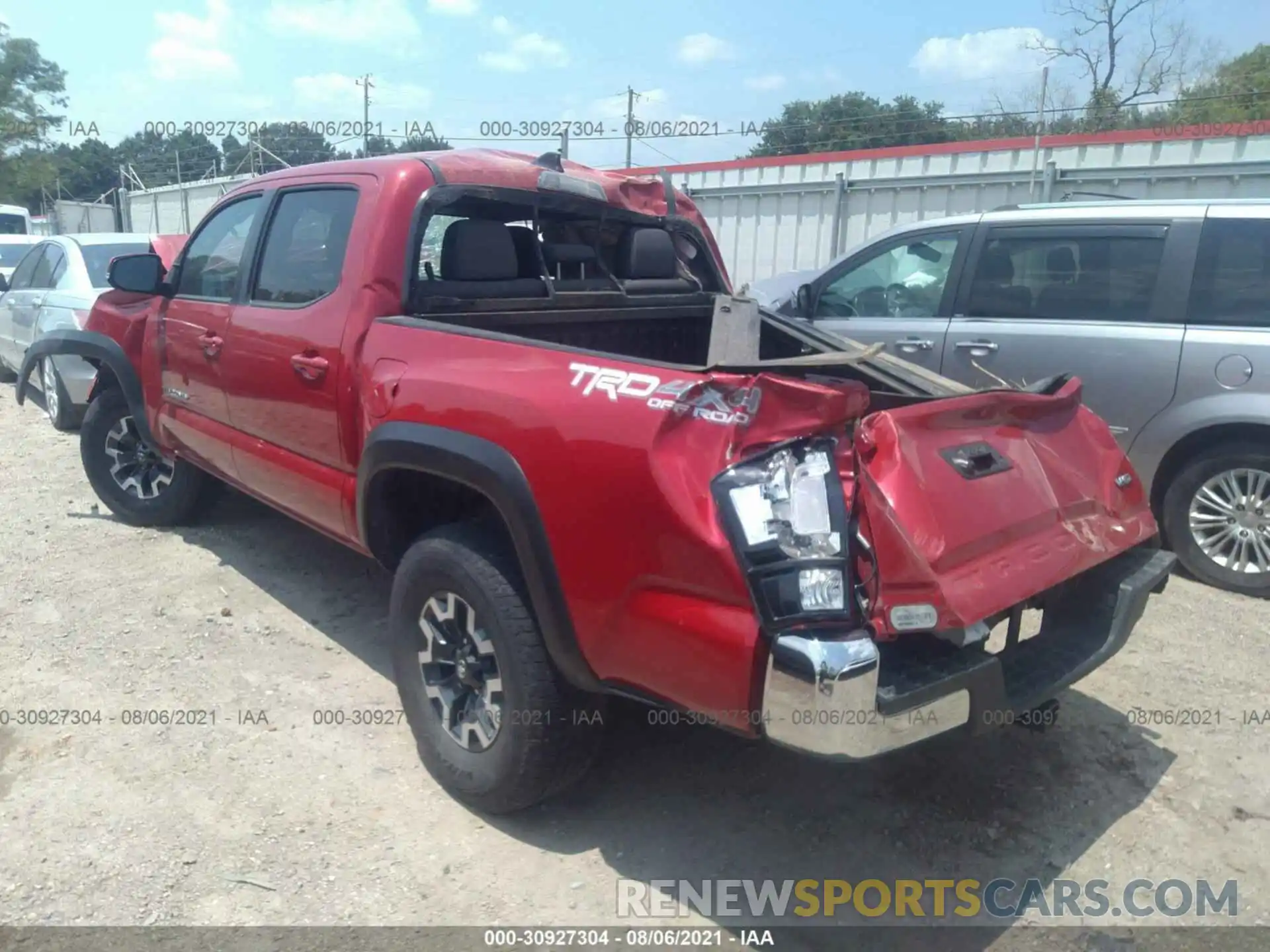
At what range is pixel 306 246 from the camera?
402 cm

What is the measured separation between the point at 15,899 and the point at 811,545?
7.69ft

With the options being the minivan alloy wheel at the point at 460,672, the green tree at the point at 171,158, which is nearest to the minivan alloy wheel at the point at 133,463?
the minivan alloy wheel at the point at 460,672

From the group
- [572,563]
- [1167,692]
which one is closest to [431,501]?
[572,563]

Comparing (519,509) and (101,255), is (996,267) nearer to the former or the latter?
(519,509)

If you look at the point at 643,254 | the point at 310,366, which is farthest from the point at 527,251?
the point at 310,366

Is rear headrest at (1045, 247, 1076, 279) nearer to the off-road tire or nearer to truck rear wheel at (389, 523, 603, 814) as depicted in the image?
the off-road tire

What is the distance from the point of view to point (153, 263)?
4922 millimetres

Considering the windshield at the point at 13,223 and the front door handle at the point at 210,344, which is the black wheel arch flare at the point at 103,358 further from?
the windshield at the point at 13,223

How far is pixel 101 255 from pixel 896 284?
626 cm

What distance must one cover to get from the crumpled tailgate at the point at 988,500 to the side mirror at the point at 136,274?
3807 mm

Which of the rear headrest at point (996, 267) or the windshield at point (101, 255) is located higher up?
the rear headrest at point (996, 267)

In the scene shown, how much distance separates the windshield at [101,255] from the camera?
791 cm

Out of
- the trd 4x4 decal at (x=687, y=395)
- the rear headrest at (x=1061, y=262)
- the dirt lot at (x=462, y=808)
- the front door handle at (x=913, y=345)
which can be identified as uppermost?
the rear headrest at (x=1061, y=262)

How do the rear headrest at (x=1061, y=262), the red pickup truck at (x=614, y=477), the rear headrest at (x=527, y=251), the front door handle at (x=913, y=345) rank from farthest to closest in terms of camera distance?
the front door handle at (x=913, y=345), the rear headrest at (x=1061, y=262), the rear headrest at (x=527, y=251), the red pickup truck at (x=614, y=477)
